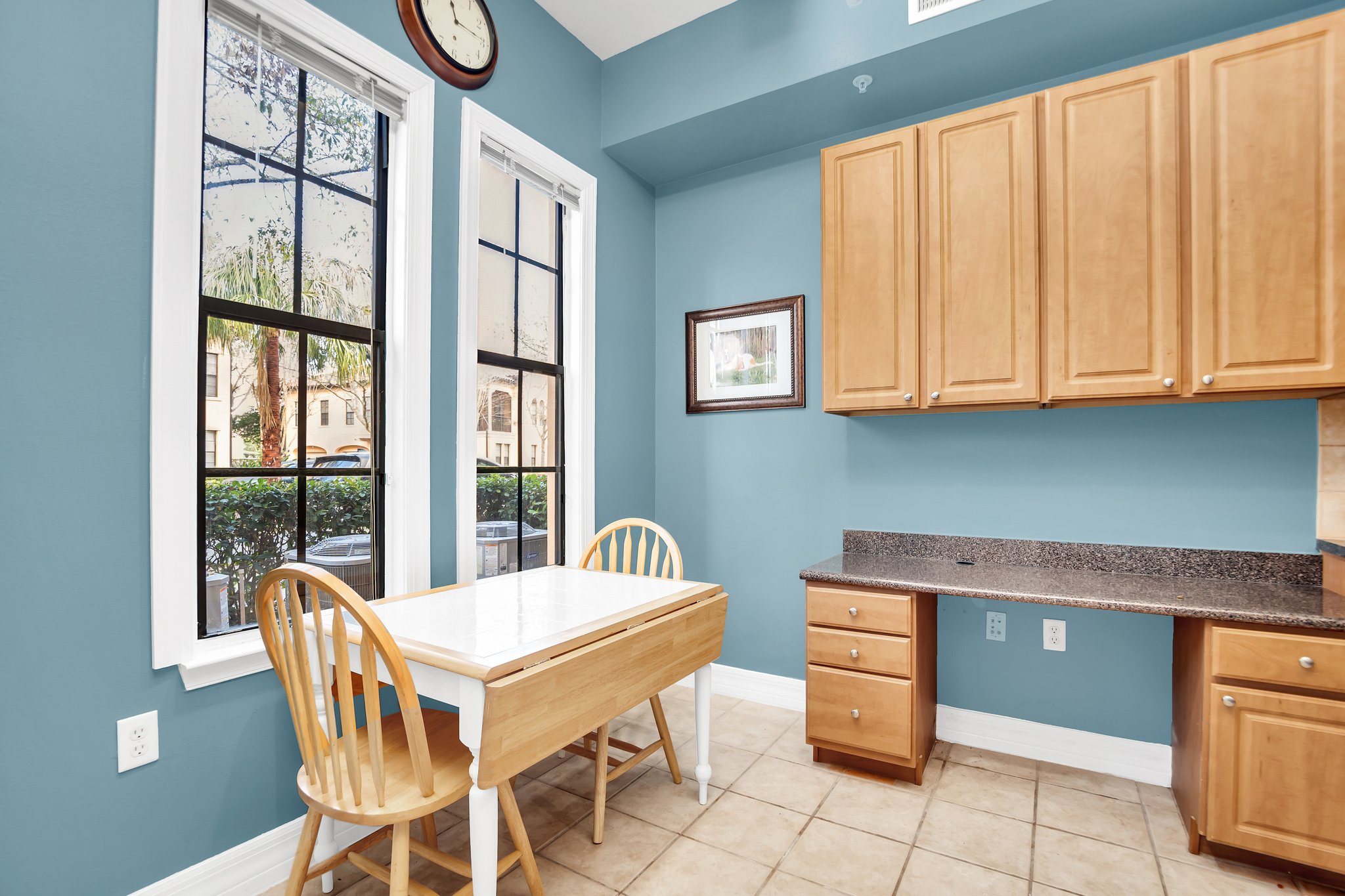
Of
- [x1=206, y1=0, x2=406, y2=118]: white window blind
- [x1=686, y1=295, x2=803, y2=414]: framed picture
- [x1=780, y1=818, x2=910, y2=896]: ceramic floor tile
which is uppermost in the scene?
[x1=206, y1=0, x2=406, y2=118]: white window blind

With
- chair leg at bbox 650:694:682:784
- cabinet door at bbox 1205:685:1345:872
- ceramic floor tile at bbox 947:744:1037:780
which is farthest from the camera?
ceramic floor tile at bbox 947:744:1037:780

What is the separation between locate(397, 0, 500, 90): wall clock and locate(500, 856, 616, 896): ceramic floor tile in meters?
2.50

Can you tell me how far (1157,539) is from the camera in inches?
84.7

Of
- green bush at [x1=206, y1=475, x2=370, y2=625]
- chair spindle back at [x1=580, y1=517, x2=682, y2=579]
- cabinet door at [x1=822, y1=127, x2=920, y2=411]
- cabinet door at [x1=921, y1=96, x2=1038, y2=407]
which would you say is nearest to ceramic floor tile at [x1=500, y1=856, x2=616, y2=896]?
chair spindle back at [x1=580, y1=517, x2=682, y2=579]

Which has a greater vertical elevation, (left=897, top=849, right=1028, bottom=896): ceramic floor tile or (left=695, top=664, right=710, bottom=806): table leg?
(left=695, top=664, right=710, bottom=806): table leg

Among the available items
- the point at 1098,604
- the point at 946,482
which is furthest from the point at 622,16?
the point at 1098,604

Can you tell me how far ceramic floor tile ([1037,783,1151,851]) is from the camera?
6.01 feet

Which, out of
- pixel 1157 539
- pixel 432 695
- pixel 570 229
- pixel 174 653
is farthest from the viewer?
pixel 570 229

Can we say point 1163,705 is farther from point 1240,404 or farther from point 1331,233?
point 1331,233

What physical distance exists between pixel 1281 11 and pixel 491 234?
9.15ft

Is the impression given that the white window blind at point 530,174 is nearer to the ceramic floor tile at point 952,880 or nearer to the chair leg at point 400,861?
the chair leg at point 400,861

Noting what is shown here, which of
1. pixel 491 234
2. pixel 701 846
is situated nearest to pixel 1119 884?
pixel 701 846

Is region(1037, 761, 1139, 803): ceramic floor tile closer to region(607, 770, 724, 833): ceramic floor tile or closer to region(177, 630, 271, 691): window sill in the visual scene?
region(607, 770, 724, 833): ceramic floor tile

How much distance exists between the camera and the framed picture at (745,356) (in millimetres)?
2861
